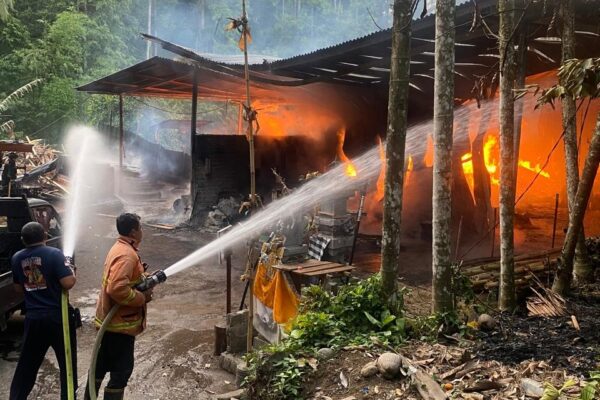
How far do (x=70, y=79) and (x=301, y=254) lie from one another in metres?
25.2

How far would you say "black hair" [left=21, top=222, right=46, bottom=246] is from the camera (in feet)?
16.6

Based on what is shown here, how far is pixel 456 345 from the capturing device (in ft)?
16.9

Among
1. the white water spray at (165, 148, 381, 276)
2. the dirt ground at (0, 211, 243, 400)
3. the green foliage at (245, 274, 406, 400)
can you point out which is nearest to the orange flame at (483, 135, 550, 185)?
the white water spray at (165, 148, 381, 276)

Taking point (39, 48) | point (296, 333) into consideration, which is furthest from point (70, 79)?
point (296, 333)

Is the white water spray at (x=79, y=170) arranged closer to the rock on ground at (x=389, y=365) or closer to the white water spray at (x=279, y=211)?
the white water spray at (x=279, y=211)

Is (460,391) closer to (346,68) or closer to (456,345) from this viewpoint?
(456,345)

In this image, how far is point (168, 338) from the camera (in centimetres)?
775

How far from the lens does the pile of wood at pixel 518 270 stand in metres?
7.68

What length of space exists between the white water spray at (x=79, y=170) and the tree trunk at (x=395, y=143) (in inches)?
390

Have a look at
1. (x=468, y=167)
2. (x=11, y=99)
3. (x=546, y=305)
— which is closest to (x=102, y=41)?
(x=11, y=99)

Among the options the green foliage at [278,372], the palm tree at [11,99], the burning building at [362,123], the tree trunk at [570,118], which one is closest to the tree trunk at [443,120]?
the green foliage at [278,372]

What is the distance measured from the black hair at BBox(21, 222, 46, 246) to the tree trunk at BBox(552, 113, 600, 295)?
6757mm

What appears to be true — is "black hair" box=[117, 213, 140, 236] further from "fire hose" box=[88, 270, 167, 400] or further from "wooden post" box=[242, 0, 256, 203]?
"wooden post" box=[242, 0, 256, 203]

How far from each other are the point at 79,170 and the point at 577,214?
836 inches
